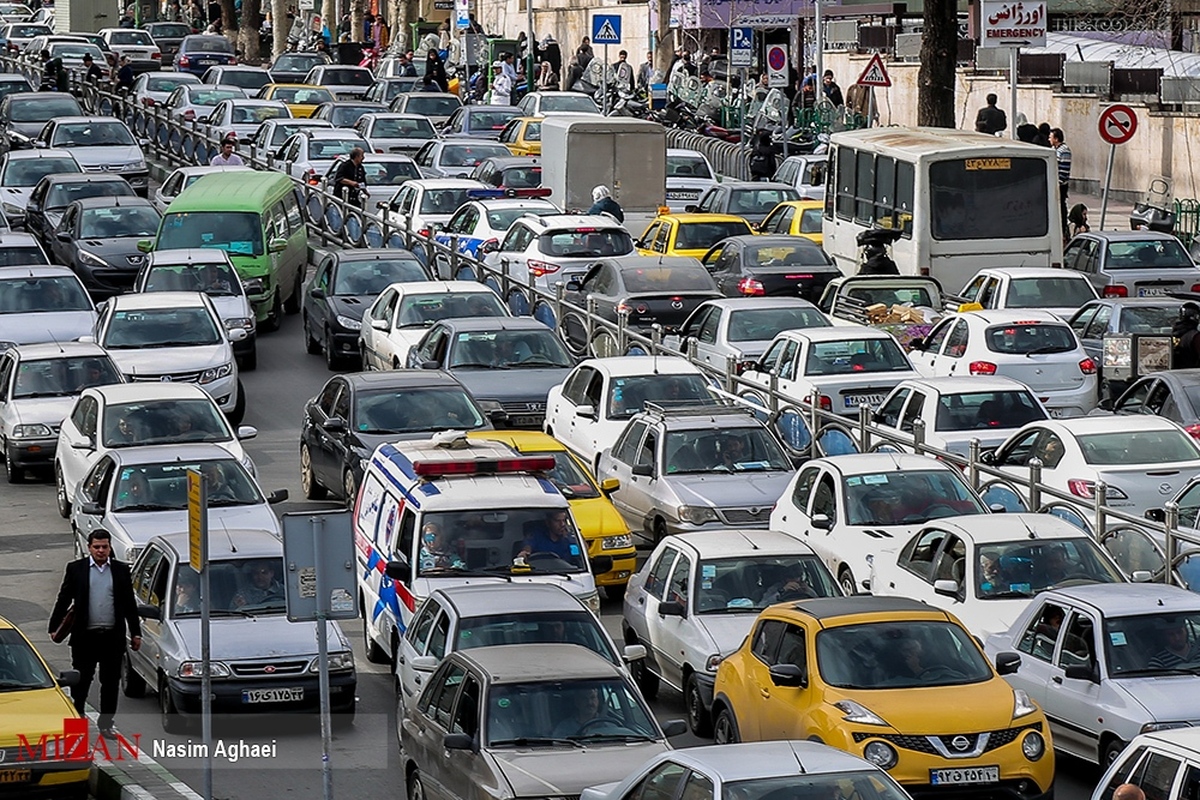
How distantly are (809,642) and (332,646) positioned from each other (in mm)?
Answer: 3910

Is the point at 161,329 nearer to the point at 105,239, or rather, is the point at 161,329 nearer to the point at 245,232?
the point at 245,232

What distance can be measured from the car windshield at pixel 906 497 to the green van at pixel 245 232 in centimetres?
1482

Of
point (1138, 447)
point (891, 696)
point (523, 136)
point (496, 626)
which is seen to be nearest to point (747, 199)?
point (523, 136)

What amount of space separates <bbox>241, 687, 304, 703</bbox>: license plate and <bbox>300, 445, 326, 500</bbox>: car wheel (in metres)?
7.65

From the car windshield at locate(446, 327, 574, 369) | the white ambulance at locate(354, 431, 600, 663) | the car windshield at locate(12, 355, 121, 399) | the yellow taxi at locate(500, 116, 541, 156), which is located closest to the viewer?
the white ambulance at locate(354, 431, 600, 663)

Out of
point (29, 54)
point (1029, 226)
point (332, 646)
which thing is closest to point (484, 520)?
point (332, 646)

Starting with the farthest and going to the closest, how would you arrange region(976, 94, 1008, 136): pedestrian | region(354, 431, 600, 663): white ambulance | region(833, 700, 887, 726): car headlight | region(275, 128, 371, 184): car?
1. region(275, 128, 371, 184): car
2. region(976, 94, 1008, 136): pedestrian
3. region(354, 431, 600, 663): white ambulance
4. region(833, 700, 887, 726): car headlight

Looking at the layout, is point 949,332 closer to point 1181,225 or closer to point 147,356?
point 147,356

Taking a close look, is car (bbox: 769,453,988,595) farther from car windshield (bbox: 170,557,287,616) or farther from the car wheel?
the car wheel

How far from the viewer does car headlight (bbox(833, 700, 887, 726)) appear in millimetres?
14586

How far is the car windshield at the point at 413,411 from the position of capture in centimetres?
2381

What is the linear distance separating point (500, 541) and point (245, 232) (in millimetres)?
16908

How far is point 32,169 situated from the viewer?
4225cm

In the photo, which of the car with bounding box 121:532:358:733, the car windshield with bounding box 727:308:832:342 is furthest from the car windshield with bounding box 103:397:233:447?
the car windshield with bounding box 727:308:832:342
